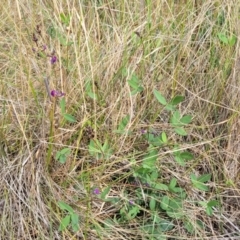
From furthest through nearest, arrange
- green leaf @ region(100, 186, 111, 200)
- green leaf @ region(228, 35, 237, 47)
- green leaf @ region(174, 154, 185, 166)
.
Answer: green leaf @ region(228, 35, 237, 47) < green leaf @ region(174, 154, 185, 166) < green leaf @ region(100, 186, 111, 200)

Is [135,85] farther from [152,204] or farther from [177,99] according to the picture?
[152,204]

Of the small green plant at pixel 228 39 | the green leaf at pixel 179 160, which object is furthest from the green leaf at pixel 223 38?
the green leaf at pixel 179 160

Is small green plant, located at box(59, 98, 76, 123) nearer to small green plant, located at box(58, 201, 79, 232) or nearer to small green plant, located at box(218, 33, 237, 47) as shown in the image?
small green plant, located at box(58, 201, 79, 232)

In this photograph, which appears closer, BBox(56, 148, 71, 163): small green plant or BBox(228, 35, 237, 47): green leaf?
BBox(56, 148, 71, 163): small green plant

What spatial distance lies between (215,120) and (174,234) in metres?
0.40

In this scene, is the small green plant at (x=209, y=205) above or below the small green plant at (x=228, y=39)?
below

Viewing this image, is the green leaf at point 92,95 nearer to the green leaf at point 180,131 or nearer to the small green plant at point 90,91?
the small green plant at point 90,91

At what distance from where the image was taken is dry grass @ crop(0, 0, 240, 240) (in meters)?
1.44

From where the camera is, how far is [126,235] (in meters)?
1.43

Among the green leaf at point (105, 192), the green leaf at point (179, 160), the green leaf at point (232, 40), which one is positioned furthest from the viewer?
the green leaf at point (232, 40)

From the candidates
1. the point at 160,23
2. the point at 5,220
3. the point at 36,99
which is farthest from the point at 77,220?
the point at 160,23

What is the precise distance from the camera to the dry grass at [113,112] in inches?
56.8

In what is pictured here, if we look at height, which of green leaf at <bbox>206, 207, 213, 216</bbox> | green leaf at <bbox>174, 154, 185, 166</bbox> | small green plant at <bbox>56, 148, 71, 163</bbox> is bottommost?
green leaf at <bbox>206, 207, 213, 216</bbox>

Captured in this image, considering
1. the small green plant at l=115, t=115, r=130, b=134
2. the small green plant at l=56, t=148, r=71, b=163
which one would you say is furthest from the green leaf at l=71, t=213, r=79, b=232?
the small green plant at l=115, t=115, r=130, b=134
